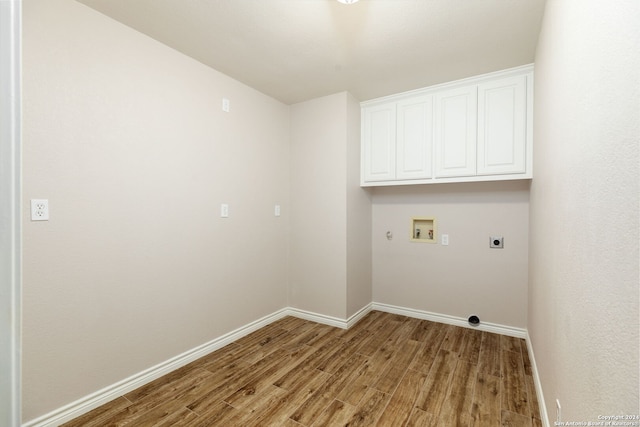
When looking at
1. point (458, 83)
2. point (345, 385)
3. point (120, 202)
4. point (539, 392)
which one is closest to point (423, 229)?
point (458, 83)

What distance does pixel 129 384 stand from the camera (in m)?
2.02

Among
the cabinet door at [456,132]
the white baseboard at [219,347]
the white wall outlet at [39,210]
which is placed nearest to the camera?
the white wall outlet at [39,210]

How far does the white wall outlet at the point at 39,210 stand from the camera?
5.32 ft

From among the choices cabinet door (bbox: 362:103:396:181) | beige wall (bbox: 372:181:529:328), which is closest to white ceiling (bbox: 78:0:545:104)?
cabinet door (bbox: 362:103:396:181)

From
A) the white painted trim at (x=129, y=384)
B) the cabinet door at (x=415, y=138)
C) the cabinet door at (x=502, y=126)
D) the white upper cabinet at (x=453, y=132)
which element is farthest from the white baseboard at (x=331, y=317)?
the cabinet door at (x=502, y=126)

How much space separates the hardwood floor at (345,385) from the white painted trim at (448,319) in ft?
0.40

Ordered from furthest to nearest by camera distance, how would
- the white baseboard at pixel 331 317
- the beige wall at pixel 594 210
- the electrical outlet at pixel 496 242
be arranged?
the white baseboard at pixel 331 317 < the electrical outlet at pixel 496 242 < the beige wall at pixel 594 210

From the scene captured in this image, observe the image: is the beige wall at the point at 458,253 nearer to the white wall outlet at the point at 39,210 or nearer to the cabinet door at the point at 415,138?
the cabinet door at the point at 415,138

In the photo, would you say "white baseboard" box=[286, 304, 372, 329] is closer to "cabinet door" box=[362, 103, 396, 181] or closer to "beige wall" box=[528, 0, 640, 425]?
"cabinet door" box=[362, 103, 396, 181]

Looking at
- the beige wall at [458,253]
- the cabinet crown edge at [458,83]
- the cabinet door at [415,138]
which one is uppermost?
the cabinet crown edge at [458,83]

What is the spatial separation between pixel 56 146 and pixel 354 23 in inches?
79.2

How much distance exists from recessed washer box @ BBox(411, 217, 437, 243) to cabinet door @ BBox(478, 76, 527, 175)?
31.3 inches

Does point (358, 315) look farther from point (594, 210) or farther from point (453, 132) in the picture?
point (594, 210)

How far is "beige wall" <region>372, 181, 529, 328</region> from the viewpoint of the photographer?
288 centimetres
